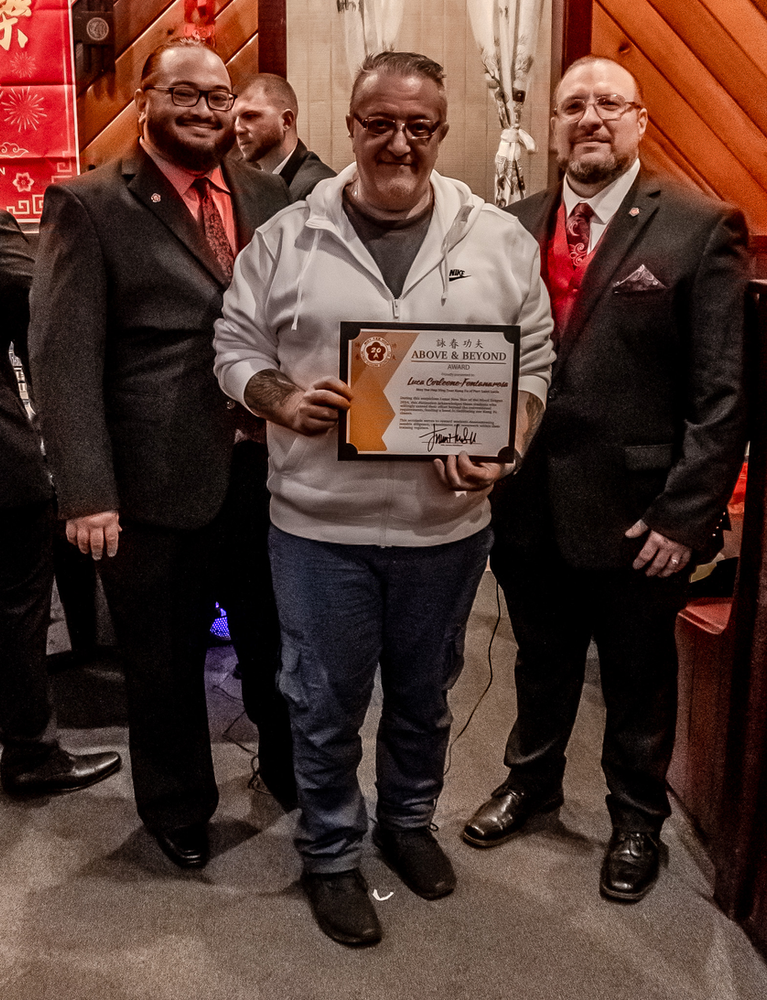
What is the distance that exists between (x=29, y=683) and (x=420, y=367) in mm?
1364

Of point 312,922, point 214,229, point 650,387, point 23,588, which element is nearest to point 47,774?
point 23,588

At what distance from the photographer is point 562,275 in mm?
1946

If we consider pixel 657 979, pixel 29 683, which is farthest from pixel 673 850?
pixel 29 683

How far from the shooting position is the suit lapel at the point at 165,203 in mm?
1822

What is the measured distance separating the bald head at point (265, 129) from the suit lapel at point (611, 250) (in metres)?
1.45

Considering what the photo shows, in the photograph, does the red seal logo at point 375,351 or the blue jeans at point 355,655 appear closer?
the red seal logo at point 375,351

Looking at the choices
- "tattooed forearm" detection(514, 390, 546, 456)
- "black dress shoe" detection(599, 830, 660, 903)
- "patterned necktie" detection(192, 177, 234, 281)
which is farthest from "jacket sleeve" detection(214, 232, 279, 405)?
"black dress shoe" detection(599, 830, 660, 903)

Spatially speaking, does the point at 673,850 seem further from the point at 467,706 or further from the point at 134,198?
the point at 134,198

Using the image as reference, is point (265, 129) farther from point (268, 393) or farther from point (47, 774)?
point (47, 774)

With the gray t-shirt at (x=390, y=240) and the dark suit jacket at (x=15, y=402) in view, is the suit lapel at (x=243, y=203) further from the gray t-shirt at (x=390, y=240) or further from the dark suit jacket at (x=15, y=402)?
the dark suit jacket at (x=15, y=402)

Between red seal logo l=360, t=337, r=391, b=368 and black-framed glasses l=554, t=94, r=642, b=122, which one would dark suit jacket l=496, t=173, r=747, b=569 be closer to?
black-framed glasses l=554, t=94, r=642, b=122
